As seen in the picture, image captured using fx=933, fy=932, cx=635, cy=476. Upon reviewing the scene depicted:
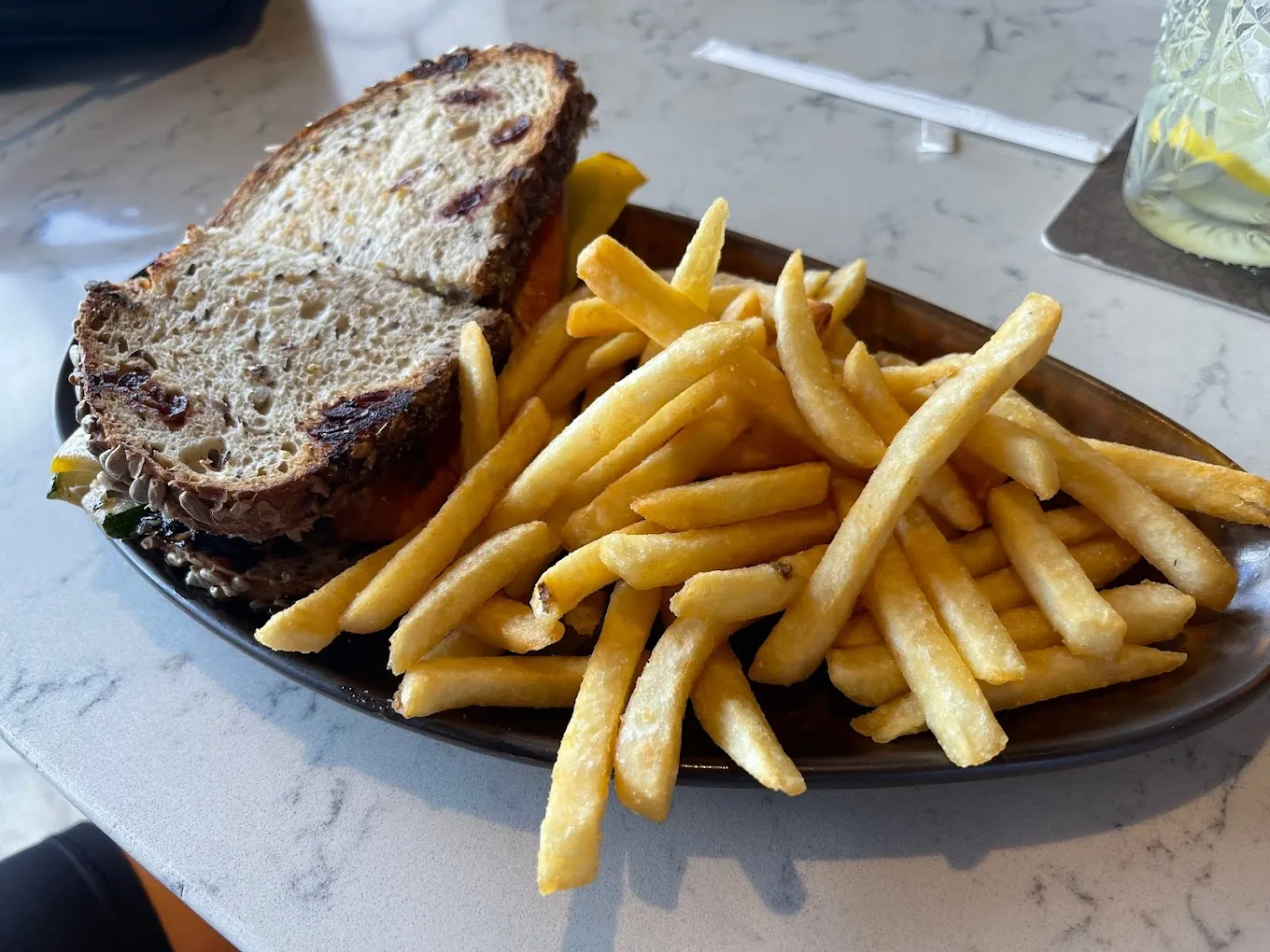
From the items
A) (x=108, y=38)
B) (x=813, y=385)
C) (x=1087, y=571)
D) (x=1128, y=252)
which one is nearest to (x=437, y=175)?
(x=813, y=385)

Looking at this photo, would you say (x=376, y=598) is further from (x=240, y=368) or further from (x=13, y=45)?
(x=13, y=45)

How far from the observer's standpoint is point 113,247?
224 cm

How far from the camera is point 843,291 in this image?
1.38 m

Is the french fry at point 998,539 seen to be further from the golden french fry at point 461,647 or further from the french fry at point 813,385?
the golden french fry at point 461,647

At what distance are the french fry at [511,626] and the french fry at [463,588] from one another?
0.06 feet

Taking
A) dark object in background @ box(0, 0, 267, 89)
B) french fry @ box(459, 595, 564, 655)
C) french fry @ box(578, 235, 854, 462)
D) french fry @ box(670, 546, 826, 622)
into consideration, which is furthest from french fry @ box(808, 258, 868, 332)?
dark object in background @ box(0, 0, 267, 89)

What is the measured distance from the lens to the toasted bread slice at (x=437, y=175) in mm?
1509

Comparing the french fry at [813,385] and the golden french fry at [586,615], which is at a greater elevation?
the french fry at [813,385]

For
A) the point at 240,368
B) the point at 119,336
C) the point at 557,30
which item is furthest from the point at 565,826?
the point at 557,30

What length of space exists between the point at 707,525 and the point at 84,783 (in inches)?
34.4

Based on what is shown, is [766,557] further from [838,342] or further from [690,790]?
[838,342]

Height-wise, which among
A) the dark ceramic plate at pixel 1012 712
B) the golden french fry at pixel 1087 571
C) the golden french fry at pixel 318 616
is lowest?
the dark ceramic plate at pixel 1012 712

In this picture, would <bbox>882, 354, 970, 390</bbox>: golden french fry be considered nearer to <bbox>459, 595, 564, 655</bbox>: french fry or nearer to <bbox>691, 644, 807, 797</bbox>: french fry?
<bbox>691, 644, 807, 797</bbox>: french fry

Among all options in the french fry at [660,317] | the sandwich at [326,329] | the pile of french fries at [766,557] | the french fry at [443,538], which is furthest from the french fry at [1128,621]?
the sandwich at [326,329]
